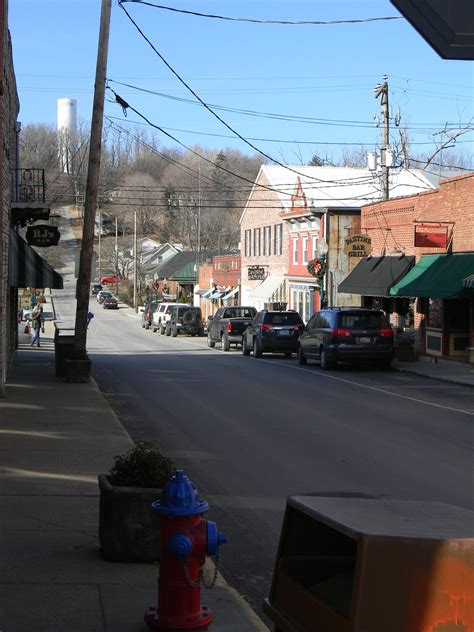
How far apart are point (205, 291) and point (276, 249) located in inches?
765

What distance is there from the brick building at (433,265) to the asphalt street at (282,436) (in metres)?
3.11

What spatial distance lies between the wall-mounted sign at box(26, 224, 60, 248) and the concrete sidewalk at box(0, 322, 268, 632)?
1133 centimetres

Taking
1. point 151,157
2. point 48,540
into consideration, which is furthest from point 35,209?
point 151,157

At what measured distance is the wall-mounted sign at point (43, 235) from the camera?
25000mm

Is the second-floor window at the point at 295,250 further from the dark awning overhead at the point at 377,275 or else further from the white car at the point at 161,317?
the dark awning overhead at the point at 377,275

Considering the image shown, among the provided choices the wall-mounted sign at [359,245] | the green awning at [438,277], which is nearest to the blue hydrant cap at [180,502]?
the green awning at [438,277]

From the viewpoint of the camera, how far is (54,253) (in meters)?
122

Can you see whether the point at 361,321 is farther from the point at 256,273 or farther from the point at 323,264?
the point at 256,273

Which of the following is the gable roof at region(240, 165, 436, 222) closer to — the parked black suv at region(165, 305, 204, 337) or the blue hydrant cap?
the parked black suv at region(165, 305, 204, 337)

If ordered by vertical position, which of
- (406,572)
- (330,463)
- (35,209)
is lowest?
(330,463)

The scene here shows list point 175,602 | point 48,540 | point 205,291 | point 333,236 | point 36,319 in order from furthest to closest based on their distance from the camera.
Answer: point 205,291, point 333,236, point 36,319, point 48,540, point 175,602

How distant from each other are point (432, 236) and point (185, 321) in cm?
2682

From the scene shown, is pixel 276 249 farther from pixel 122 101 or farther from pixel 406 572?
pixel 406 572

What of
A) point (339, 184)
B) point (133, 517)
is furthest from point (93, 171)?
point (339, 184)
